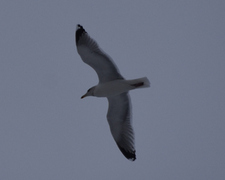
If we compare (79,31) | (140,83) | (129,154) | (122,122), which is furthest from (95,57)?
(129,154)

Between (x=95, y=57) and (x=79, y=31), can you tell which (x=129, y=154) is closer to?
(x=95, y=57)

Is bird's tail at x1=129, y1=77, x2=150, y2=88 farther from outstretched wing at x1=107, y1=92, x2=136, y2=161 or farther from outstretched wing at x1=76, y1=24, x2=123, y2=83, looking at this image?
outstretched wing at x1=107, y1=92, x2=136, y2=161

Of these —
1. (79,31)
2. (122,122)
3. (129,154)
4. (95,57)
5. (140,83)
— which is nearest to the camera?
(140,83)

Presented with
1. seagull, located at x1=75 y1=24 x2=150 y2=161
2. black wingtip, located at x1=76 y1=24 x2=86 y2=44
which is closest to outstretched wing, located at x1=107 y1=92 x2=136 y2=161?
seagull, located at x1=75 y1=24 x2=150 y2=161

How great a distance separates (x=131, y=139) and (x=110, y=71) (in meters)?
1.63

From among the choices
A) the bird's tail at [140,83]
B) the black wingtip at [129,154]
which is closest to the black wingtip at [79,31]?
the bird's tail at [140,83]

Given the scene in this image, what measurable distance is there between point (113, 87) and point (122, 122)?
998 mm

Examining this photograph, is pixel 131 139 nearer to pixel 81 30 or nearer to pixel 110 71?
pixel 110 71

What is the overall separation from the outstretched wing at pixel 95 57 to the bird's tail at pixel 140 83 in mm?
427

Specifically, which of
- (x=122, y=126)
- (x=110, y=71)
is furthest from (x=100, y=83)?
(x=122, y=126)

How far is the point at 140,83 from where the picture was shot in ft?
27.2

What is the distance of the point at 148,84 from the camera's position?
8.23 metres

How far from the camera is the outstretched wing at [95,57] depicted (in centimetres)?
840

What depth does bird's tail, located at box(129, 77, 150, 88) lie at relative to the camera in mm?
8219
